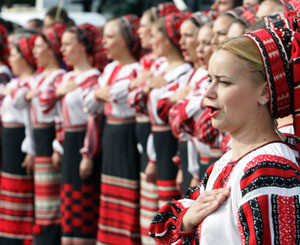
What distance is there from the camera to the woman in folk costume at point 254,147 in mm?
1970

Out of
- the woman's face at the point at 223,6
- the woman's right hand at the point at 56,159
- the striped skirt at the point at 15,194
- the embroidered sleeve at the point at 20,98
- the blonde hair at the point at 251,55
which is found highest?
the blonde hair at the point at 251,55

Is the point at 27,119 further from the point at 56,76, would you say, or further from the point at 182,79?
the point at 182,79

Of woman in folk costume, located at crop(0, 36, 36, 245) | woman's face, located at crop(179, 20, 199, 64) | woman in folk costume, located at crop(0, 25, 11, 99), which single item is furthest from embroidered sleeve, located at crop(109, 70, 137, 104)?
woman in folk costume, located at crop(0, 25, 11, 99)

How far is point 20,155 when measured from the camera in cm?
629

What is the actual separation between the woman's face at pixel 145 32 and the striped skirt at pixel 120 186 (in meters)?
0.66

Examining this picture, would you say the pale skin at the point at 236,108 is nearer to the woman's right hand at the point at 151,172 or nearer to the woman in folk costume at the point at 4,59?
the woman's right hand at the point at 151,172

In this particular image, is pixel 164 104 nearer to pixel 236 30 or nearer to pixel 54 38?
pixel 236 30

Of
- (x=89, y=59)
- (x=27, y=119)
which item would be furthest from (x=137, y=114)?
(x=27, y=119)

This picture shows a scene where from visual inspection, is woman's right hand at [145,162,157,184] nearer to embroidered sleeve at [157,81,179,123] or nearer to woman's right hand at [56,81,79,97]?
embroidered sleeve at [157,81,179,123]

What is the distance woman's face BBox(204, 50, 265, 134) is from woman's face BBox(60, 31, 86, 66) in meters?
3.55

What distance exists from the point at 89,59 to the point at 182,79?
4.64ft

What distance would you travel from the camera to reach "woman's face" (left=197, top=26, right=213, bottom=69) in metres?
4.11

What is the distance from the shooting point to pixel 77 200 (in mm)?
5551

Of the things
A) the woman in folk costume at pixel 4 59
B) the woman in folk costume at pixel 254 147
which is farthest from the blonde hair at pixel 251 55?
the woman in folk costume at pixel 4 59
